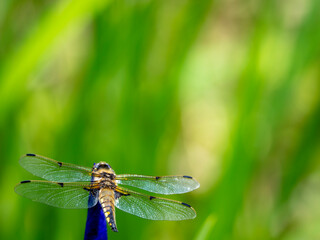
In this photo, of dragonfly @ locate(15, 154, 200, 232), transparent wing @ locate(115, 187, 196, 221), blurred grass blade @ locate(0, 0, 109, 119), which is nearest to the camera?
dragonfly @ locate(15, 154, 200, 232)

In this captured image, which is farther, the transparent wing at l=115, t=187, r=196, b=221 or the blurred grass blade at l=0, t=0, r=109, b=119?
the blurred grass blade at l=0, t=0, r=109, b=119

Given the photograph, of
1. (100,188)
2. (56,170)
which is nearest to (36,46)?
(56,170)

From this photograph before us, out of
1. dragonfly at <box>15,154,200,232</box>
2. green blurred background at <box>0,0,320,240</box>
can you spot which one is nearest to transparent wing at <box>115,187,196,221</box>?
dragonfly at <box>15,154,200,232</box>

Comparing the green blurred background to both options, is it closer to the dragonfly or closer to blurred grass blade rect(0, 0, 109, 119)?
blurred grass blade rect(0, 0, 109, 119)

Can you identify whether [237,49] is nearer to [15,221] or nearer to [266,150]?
[266,150]

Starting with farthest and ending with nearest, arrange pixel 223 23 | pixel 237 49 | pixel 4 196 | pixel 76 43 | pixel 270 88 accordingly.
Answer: pixel 223 23 → pixel 237 49 → pixel 76 43 → pixel 270 88 → pixel 4 196

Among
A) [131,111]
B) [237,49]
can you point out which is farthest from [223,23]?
[131,111]

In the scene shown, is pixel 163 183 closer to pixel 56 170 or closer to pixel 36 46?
pixel 56 170

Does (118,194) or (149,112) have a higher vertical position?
(149,112)
